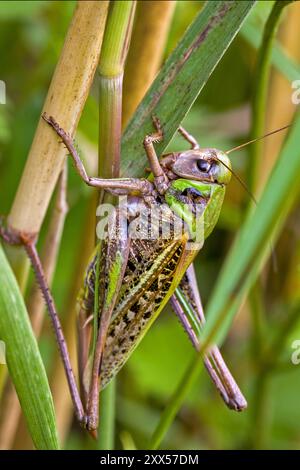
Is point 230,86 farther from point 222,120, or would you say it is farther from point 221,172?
point 221,172

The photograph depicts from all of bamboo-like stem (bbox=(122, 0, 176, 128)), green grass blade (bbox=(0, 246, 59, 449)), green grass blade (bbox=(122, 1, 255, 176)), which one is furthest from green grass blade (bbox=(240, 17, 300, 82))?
green grass blade (bbox=(0, 246, 59, 449))

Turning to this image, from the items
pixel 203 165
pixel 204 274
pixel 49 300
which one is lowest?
pixel 204 274

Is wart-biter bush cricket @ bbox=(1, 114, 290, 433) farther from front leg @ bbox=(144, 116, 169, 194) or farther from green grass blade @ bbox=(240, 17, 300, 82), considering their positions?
green grass blade @ bbox=(240, 17, 300, 82)

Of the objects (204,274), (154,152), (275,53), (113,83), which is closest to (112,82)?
(113,83)

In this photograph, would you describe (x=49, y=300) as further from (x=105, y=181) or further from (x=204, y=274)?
(x=204, y=274)

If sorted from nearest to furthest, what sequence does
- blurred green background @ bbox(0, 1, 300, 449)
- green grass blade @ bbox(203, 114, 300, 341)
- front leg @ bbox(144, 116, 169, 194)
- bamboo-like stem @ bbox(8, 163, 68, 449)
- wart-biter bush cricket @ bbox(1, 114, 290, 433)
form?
green grass blade @ bbox(203, 114, 300, 341)
front leg @ bbox(144, 116, 169, 194)
wart-biter bush cricket @ bbox(1, 114, 290, 433)
bamboo-like stem @ bbox(8, 163, 68, 449)
blurred green background @ bbox(0, 1, 300, 449)

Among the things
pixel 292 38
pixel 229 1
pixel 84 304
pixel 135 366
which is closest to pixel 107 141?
pixel 229 1

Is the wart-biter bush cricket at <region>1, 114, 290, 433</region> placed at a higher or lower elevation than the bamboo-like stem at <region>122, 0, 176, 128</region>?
lower

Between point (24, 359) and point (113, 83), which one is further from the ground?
point (113, 83)
